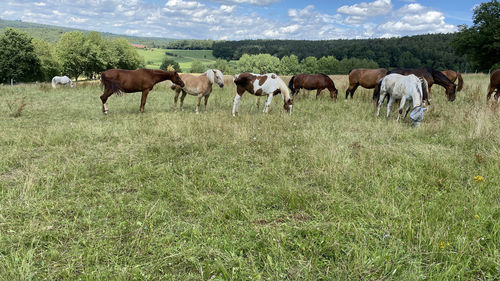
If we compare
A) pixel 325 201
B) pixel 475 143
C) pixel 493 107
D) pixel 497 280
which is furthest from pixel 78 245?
pixel 493 107

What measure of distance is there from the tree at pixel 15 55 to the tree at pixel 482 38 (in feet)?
222

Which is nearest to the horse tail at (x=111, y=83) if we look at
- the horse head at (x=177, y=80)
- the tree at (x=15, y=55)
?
the horse head at (x=177, y=80)

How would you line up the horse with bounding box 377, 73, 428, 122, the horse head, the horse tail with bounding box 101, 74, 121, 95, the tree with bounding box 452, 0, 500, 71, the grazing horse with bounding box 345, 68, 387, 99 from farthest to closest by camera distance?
the tree with bounding box 452, 0, 500, 71, the grazing horse with bounding box 345, 68, 387, 99, the horse head, the horse tail with bounding box 101, 74, 121, 95, the horse with bounding box 377, 73, 428, 122

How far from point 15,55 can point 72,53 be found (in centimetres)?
903

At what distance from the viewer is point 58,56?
4816cm

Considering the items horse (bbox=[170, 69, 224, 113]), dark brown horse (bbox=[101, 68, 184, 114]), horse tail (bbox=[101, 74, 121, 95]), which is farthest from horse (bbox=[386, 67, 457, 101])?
horse tail (bbox=[101, 74, 121, 95])

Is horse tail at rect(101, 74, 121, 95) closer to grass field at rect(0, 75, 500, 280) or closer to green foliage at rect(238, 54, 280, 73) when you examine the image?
grass field at rect(0, 75, 500, 280)

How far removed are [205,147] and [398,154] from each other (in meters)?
4.05

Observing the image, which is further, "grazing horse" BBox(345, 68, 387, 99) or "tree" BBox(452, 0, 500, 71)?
"tree" BBox(452, 0, 500, 71)

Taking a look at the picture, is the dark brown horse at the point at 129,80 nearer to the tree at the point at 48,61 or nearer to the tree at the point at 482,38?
the tree at the point at 482,38

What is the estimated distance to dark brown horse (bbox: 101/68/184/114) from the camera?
934 centimetres

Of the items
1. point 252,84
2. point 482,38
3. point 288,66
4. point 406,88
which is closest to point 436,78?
point 406,88

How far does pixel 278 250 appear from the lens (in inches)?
100

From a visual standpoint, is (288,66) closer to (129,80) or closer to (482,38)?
(482,38)
